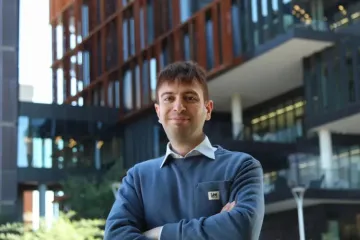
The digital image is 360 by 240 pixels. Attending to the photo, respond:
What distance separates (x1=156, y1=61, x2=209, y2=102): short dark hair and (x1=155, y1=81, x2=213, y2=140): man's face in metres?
0.02

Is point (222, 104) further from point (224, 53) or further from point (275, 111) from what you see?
point (224, 53)

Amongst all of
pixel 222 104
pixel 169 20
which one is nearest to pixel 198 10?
pixel 169 20

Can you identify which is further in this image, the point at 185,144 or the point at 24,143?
the point at 24,143

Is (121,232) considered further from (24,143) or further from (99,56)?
(99,56)

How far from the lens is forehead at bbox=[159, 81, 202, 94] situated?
9.53ft

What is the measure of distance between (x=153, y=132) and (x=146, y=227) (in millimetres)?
42686

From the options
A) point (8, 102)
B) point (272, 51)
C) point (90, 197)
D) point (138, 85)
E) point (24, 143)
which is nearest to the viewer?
point (272, 51)

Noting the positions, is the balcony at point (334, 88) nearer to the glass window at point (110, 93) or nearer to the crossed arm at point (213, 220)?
the glass window at point (110, 93)

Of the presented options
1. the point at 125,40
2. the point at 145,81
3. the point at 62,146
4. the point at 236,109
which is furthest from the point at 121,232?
the point at 125,40

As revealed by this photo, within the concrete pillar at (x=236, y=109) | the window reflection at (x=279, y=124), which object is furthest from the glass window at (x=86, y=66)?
the concrete pillar at (x=236, y=109)

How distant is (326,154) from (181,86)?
3324cm

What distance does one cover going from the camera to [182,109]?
2.88 metres

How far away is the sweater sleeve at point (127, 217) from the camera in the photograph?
9.40 ft

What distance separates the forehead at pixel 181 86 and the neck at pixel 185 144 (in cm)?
18
